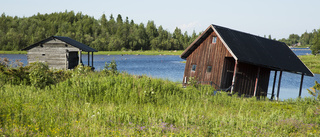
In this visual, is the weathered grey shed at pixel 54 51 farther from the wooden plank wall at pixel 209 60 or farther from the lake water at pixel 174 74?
the wooden plank wall at pixel 209 60

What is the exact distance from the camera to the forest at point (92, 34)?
378 ft

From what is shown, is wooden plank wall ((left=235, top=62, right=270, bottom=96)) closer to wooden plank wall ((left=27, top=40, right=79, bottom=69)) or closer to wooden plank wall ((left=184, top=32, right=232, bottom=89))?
wooden plank wall ((left=184, top=32, right=232, bottom=89))

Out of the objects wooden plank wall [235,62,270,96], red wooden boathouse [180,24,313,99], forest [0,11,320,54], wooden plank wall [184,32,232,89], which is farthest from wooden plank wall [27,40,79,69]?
forest [0,11,320,54]

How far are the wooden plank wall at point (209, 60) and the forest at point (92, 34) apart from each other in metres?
102

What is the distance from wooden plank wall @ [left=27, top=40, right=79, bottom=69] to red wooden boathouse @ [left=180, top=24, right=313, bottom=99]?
1363 centimetres

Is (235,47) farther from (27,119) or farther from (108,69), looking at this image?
(27,119)

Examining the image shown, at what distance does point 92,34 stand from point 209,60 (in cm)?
12799

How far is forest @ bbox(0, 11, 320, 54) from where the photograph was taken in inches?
4540

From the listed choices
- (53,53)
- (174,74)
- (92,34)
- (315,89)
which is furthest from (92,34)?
(315,89)

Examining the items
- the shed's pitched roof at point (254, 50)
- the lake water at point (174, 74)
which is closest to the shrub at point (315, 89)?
the shed's pitched roof at point (254, 50)

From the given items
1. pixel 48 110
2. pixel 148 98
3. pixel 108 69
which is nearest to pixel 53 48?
pixel 108 69

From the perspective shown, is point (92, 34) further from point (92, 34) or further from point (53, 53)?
point (53, 53)

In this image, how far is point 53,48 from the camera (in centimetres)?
2925

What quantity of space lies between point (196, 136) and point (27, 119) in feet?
16.2
